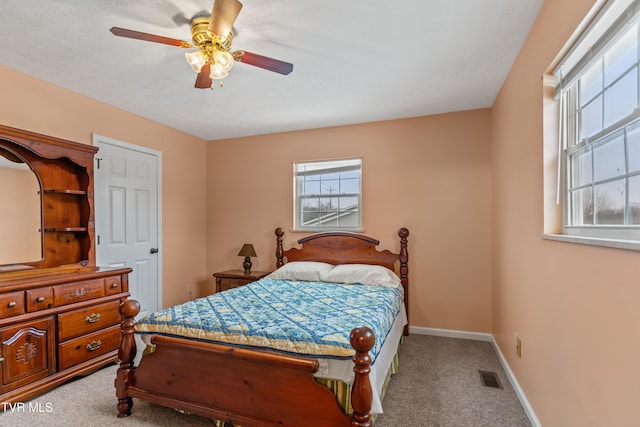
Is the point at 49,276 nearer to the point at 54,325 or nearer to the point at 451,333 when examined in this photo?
the point at 54,325

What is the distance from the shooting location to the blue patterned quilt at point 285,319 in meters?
1.75

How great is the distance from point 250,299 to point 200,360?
79cm

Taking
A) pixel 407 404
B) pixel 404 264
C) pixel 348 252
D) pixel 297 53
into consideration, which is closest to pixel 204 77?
pixel 297 53

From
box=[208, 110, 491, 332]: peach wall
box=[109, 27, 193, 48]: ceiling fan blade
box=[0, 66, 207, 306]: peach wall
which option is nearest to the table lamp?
box=[208, 110, 491, 332]: peach wall

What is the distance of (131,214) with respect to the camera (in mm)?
3584

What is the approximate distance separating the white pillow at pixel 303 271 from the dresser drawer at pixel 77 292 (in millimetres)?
1631

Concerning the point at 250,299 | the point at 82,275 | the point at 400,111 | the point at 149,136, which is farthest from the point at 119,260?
the point at 400,111

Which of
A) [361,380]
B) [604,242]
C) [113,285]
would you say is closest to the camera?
[604,242]

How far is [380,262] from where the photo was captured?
3.68 meters

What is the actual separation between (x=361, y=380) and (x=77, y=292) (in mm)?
2412

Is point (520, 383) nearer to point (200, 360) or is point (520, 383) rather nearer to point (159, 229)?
point (200, 360)

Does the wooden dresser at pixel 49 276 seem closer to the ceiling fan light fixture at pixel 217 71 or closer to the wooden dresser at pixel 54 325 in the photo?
the wooden dresser at pixel 54 325

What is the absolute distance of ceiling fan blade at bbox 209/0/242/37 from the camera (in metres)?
1.60

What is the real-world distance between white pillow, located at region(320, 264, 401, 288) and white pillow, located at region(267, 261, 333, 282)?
0.24 feet
